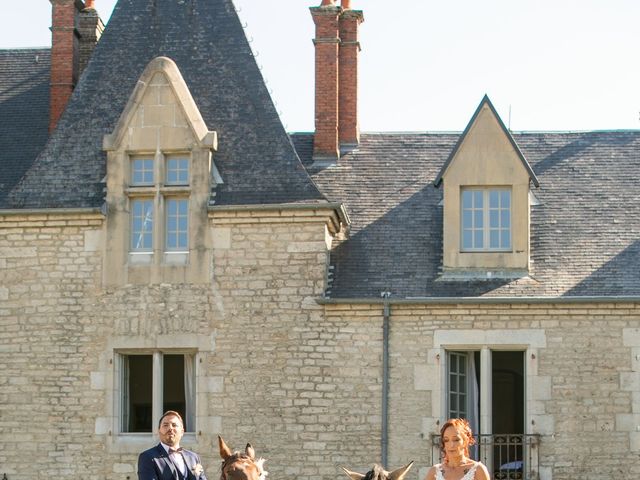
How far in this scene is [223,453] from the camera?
9.87 m

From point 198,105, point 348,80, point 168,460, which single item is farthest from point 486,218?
point 168,460

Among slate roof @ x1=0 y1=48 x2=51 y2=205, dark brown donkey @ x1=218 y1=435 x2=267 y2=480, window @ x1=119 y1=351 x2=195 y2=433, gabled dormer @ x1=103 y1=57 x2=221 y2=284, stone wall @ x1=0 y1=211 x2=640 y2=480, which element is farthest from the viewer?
slate roof @ x1=0 y1=48 x2=51 y2=205

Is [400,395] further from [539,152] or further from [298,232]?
[539,152]

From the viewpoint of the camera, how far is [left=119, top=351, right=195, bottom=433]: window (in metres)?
20.3

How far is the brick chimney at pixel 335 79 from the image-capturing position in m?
22.6

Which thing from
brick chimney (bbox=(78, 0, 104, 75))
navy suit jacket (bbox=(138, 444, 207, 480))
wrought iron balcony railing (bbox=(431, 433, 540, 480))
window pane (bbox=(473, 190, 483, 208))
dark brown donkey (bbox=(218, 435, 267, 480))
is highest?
brick chimney (bbox=(78, 0, 104, 75))

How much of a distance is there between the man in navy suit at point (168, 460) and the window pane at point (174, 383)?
9.25 metres

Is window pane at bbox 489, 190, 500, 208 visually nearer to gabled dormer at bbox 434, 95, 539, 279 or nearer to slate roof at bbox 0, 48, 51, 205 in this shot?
gabled dormer at bbox 434, 95, 539, 279

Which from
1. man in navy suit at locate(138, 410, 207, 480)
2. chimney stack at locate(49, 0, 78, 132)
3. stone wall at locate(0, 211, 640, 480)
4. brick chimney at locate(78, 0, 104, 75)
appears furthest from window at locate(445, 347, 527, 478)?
man in navy suit at locate(138, 410, 207, 480)

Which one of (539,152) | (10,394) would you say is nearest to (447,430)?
(10,394)

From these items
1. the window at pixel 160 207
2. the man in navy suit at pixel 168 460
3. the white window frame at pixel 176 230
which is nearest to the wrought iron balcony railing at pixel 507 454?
the white window frame at pixel 176 230

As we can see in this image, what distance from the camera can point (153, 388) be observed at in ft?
66.4

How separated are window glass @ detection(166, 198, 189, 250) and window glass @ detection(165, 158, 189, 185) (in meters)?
0.27

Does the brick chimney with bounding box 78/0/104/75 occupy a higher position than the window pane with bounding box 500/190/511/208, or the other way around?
the brick chimney with bounding box 78/0/104/75
